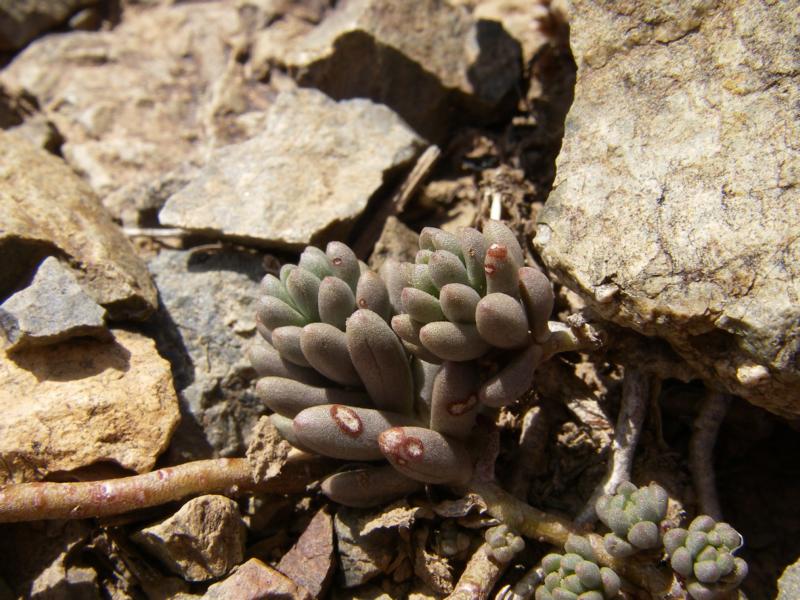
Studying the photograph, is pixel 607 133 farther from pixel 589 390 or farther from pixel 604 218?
pixel 589 390

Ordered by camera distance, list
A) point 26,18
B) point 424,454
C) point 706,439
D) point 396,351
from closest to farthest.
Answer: point 424,454, point 396,351, point 706,439, point 26,18

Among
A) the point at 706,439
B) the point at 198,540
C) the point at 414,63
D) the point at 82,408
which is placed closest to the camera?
the point at 198,540

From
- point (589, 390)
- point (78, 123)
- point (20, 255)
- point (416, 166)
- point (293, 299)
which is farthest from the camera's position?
point (78, 123)

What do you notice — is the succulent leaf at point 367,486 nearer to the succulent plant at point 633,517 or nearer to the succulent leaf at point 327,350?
the succulent leaf at point 327,350

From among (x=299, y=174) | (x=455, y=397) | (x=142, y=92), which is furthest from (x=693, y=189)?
(x=142, y=92)

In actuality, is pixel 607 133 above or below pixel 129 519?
above

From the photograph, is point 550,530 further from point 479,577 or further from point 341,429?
point 341,429

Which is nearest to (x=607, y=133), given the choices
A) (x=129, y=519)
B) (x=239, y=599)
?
(x=239, y=599)
